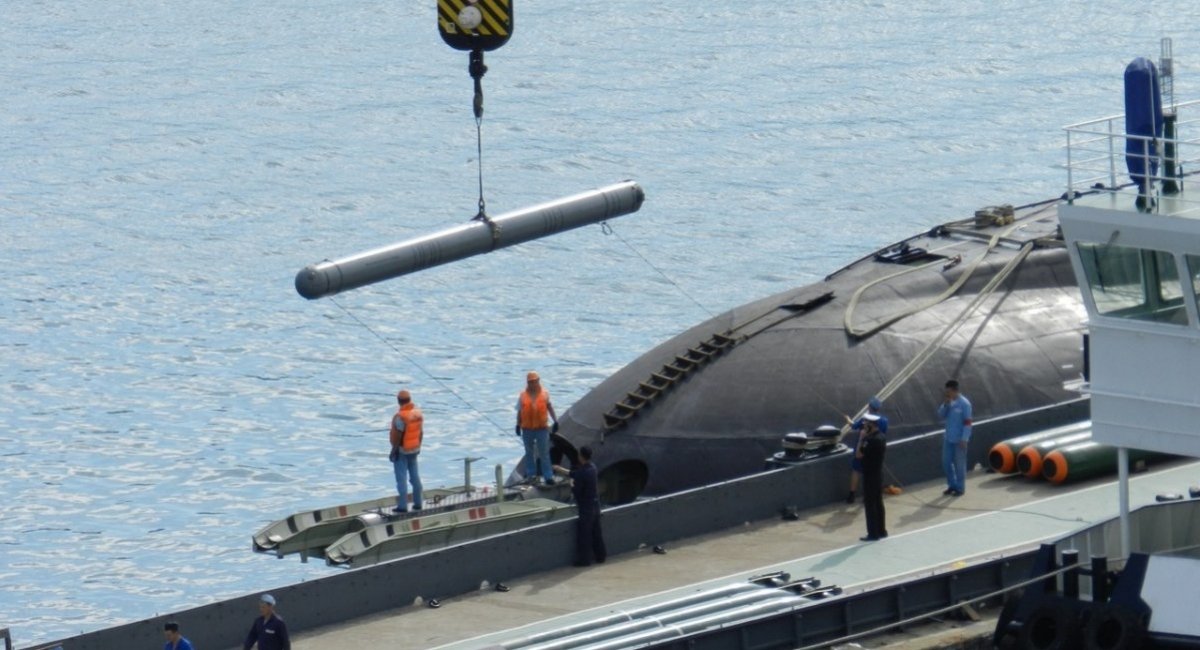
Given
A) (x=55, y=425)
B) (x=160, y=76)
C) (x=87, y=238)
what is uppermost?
(x=160, y=76)

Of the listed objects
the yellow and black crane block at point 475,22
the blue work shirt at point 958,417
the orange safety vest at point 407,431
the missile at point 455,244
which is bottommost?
the blue work shirt at point 958,417

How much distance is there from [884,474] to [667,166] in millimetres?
32934

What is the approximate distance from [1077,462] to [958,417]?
6.14ft

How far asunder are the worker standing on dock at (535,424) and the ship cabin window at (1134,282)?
25.1 ft

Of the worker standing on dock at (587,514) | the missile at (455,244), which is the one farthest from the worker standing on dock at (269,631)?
the worker standing on dock at (587,514)

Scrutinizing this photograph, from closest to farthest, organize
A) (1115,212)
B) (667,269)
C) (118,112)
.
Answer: (1115,212)
(667,269)
(118,112)

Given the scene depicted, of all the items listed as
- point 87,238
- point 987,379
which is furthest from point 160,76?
point 987,379

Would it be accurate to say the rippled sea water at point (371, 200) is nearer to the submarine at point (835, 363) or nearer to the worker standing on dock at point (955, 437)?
the submarine at point (835, 363)

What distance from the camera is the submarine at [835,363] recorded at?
2584cm

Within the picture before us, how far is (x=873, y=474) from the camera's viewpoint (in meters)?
21.6

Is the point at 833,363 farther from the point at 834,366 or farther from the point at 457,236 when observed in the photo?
the point at 457,236

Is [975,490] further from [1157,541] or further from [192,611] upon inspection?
[192,611]

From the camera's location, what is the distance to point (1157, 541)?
20.2 metres

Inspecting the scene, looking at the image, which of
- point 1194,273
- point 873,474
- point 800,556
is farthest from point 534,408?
point 1194,273
